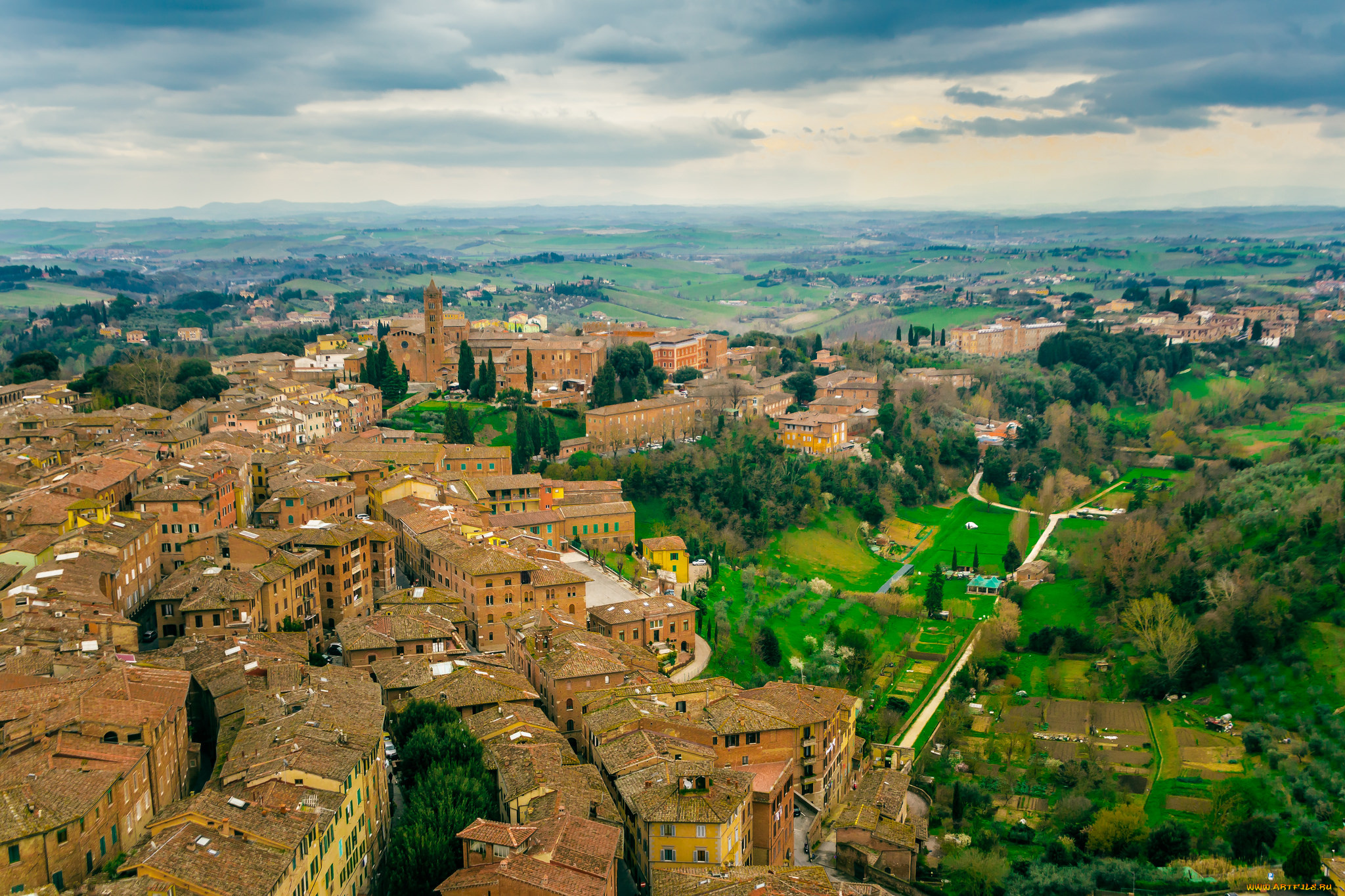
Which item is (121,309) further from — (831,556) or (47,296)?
(831,556)

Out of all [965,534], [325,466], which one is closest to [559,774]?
[325,466]

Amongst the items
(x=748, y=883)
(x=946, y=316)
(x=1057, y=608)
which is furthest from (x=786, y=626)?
(x=946, y=316)

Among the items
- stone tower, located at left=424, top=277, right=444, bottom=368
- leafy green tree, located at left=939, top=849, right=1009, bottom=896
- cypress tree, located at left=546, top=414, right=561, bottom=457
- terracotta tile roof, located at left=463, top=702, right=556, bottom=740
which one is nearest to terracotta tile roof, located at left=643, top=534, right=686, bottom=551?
cypress tree, located at left=546, top=414, right=561, bottom=457

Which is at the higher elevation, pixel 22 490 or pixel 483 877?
pixel 22 490

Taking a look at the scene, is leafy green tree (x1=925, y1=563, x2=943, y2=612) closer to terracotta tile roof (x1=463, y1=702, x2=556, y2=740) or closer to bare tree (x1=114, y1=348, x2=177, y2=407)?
terracotta tile roof (x1=463, y1=702, x2=556, y2=740)

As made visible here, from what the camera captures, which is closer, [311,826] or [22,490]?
[311,826]

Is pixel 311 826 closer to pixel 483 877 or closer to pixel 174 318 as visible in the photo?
pixel 483 877

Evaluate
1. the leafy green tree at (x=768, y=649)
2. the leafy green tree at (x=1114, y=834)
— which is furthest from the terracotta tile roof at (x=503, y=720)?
the leafy green tree at (x=1114, y=834)
